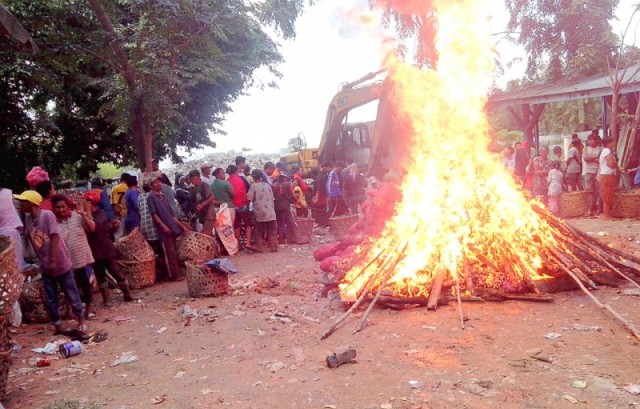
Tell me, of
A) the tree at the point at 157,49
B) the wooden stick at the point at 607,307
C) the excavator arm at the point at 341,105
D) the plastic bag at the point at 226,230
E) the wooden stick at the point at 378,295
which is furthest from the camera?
the excavator arm at the point at 341,105

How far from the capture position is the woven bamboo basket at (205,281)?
7414 mm

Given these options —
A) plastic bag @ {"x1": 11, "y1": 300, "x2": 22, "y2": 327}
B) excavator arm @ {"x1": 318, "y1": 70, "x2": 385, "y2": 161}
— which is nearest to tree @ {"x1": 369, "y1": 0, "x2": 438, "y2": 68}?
excavator arm @ {"x1": 318, "y1": 70, "x2": 385, "y2": 161}

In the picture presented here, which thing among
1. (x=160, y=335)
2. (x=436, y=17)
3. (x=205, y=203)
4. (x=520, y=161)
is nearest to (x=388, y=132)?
(x=520, y=161)

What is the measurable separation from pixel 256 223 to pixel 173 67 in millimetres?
4110

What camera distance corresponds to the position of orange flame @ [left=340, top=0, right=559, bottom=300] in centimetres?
638

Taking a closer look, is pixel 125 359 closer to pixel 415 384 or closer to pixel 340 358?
pixel 340 358

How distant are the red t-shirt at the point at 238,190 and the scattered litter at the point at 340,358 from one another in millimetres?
6715

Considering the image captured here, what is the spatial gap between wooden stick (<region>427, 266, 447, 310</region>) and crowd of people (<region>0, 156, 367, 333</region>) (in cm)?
438

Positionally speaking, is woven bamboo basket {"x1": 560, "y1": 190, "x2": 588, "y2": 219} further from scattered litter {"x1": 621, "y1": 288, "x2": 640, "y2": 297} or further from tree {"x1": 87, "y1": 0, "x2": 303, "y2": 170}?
tree {"x1": 87, "y1": 0, "x2": 303, "y2": 170}

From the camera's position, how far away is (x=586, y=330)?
4.87m

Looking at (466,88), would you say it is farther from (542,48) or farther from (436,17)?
(542,48)

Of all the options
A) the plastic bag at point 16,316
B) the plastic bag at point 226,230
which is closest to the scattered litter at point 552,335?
the plastic bag at point 16,316

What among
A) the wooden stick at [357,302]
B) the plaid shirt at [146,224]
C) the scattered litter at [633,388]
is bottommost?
the scattered litter at [633,388]

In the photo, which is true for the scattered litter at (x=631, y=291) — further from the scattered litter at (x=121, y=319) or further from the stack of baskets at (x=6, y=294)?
the stack of baskets at (x=6, y=294)
